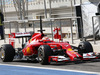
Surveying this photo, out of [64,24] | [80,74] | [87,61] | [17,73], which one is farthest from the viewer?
[64,24]

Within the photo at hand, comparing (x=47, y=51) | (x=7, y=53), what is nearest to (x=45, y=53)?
(x=47, y=51)

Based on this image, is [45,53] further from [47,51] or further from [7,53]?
[7,53]

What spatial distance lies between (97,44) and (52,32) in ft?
12.2

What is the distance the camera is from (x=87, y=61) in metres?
12.5

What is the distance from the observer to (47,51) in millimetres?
11562

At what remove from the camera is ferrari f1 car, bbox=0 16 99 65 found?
11.5 m

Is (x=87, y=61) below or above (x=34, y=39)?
below

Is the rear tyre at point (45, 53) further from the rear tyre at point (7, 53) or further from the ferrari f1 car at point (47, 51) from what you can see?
the rear tyre at point (7, 53)

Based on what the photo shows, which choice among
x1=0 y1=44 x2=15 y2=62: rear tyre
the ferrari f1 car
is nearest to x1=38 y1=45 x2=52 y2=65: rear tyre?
the ferrari f1 car

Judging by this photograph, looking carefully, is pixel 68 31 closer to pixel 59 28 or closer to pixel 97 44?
pixel 59 28

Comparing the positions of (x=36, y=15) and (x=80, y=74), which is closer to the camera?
(x=80, y=74)

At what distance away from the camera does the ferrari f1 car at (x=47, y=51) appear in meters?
11.5

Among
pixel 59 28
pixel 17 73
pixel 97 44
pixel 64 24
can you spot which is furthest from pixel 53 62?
pixel 64 24

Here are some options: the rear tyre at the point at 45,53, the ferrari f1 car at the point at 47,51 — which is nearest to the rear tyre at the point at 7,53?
the ferrari f1 car at the point at 47,51
